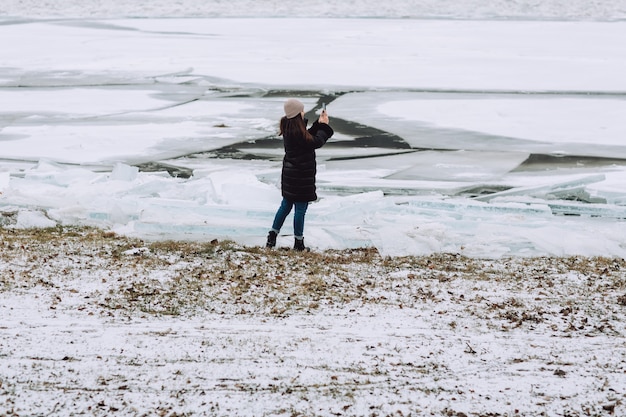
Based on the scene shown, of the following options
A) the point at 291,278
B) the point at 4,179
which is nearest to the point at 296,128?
the point at 291,278

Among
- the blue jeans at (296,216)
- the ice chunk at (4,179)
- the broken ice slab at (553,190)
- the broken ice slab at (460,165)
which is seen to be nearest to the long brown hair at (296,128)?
the blue jeans at (296,216)

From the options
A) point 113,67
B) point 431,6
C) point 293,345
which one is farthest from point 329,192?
point 431,6

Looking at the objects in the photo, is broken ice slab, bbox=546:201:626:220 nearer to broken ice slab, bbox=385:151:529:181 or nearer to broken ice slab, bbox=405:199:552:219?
broken ice slab, bbox=405:199:552:219

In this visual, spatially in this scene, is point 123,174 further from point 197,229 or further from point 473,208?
point 473,208

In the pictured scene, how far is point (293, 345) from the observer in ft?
16.4

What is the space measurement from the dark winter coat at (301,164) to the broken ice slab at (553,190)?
101 inches

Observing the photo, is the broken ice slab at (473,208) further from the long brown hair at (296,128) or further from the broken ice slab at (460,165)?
Answer: the long brown hair at (296,128)

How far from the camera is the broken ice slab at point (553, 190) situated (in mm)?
9094

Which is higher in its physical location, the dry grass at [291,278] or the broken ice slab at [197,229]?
the dry grass at [291,278]

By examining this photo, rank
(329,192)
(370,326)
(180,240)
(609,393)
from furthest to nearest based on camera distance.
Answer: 1. (329,192)
2. (180,240)
3. (370,326)
4. (609,393)

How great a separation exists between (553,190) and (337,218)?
8.05ft

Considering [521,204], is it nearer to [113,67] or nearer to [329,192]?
[329,192]

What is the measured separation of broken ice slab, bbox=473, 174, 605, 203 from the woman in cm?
257

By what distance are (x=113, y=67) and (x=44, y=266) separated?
46.8 ft
